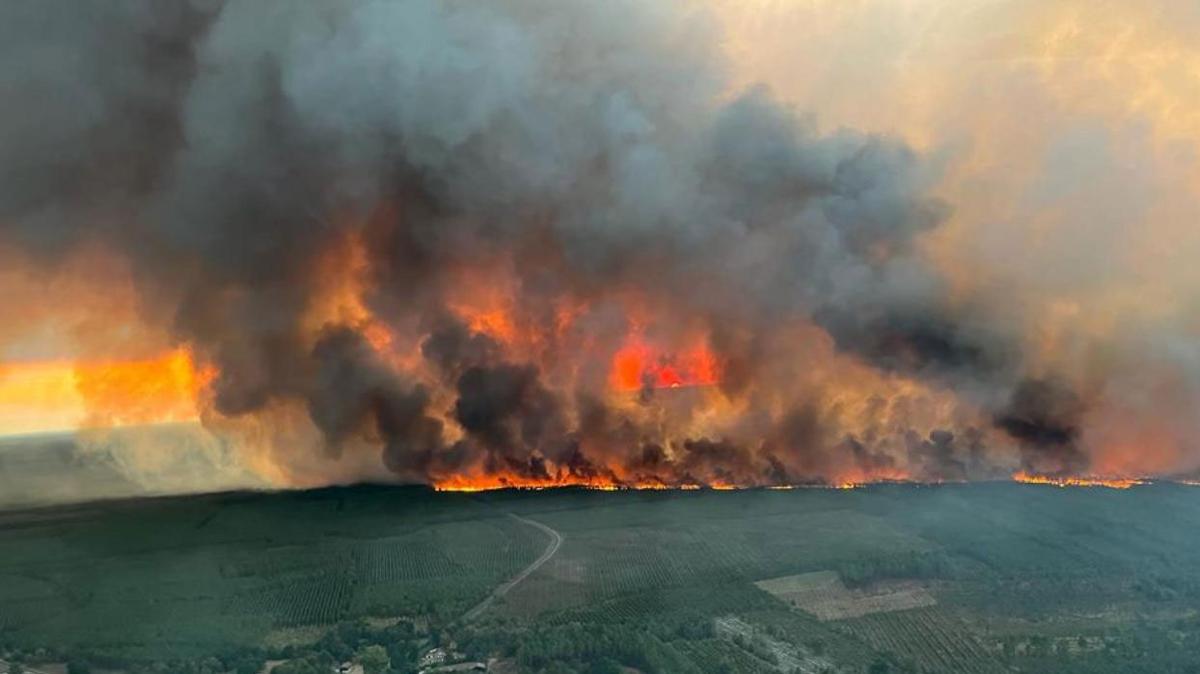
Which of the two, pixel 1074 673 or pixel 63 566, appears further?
pixel 63 566

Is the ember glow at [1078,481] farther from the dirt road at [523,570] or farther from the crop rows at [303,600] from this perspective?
the crop rows at [303,600]

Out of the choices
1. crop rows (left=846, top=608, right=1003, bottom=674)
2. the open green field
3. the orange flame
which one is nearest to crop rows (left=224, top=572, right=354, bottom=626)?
the open green field

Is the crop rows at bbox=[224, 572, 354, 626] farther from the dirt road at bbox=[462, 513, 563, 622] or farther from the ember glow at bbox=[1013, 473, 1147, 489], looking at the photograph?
the ember glow at bbox=[1013, 473, 1147, 489]

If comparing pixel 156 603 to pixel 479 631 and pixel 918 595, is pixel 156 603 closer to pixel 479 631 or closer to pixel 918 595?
pixel 479 631

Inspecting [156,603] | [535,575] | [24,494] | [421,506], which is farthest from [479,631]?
[24,494]

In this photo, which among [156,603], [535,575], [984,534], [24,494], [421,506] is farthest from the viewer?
[24,494]

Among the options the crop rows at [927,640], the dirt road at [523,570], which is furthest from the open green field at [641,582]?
the dirt road at [523,570]
